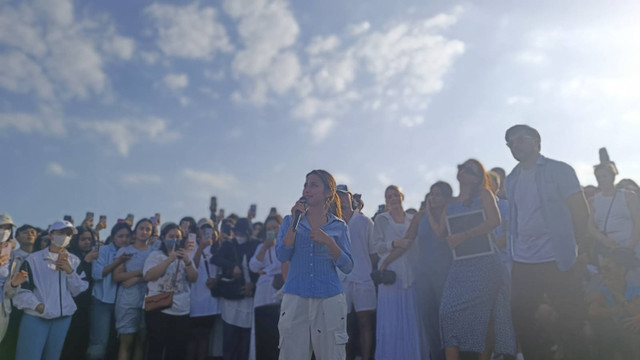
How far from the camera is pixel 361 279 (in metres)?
6.24

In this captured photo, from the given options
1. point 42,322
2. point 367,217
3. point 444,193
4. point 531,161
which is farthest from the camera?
point 367,217

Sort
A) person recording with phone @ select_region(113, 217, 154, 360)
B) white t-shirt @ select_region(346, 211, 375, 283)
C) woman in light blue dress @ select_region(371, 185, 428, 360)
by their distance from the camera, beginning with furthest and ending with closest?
person recording with phone @ select_region(113, 217, 154, 360) < white t-shirt @ select_region(346, 211, 375, 283) < woman in light blue dress @ select_region(371, 185, 428, 360)

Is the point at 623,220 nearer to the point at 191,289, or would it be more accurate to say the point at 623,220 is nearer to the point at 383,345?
the point at 383,345

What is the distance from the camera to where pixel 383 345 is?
5785 millimetres

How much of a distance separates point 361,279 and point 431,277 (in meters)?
1.02

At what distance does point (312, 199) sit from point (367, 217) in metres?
2.59

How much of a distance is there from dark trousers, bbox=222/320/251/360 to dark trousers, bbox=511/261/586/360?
4726 millimetres

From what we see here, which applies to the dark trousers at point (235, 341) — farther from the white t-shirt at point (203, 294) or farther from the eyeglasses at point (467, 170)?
the eyeglasses at point (467, 170)

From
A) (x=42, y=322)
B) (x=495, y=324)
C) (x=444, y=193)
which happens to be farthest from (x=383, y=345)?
(x=42, y=322)

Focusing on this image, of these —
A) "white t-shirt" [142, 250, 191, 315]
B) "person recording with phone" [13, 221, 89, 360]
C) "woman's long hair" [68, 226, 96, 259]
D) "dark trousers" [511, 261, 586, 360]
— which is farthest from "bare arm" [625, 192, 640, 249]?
"woman's long hair" [68, 226, 96, 259]

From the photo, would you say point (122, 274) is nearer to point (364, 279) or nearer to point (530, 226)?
point (364, 279)

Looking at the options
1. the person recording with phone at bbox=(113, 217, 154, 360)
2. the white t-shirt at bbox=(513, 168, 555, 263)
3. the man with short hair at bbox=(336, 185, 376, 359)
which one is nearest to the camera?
the white t-shirt at bbox=(513, 168, 555, 263)

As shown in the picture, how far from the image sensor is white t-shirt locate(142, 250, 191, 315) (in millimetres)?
6492

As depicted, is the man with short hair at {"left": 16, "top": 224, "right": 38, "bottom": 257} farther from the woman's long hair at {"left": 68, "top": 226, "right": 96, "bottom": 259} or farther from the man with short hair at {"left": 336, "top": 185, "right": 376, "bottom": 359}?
the man with short hair at {"left": 336, "top": 185, "right": 376, "bottom": 359}
